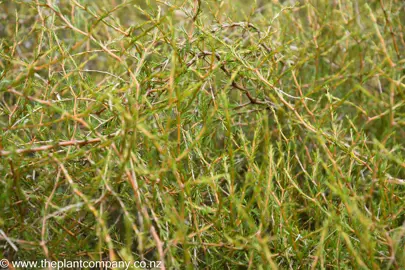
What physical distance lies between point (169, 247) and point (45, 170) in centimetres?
28

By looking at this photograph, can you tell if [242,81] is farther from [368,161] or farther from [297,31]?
[297,31]

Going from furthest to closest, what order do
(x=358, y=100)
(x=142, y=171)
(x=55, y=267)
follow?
(x=358, y=100)
(x=55, y=267)
(x=142, y=171)

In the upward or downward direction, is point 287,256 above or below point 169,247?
below

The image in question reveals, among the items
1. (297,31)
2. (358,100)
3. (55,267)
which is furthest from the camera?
(297,31)

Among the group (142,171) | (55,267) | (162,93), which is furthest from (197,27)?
(55,267)

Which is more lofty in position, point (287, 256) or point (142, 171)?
point (142, 171)

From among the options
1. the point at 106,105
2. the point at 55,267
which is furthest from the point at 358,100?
the point at 55,267

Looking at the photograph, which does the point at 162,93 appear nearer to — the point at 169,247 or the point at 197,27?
the point at 197,27

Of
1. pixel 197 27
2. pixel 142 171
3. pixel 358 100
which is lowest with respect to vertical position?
pixel 358 100

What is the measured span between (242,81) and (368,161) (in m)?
0.30

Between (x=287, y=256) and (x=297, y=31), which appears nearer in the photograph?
(x=287, y=256)

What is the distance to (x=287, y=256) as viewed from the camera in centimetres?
80

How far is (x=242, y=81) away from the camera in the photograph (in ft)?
3.21

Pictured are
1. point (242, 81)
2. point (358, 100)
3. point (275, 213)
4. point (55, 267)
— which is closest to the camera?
point (55, 267)
